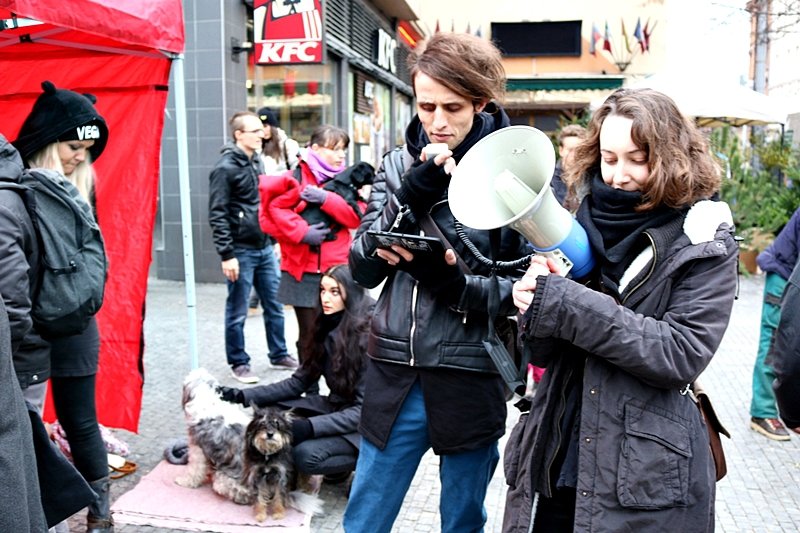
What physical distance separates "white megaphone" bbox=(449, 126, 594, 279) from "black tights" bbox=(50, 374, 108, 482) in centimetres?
212

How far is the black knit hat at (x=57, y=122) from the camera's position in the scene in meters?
3.25

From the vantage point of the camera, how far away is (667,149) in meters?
1.92

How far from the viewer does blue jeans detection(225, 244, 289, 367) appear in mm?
6094

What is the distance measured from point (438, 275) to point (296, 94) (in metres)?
11.2

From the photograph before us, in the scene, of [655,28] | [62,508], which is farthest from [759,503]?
[655,28]

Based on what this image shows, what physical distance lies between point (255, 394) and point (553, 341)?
8.22ft

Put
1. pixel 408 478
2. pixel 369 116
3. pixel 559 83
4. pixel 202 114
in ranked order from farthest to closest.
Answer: pixel 559 83, pixel 369 116, pixel 202 114, pixel 408 478

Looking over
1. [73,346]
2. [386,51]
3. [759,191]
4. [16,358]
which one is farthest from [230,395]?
[386,51]

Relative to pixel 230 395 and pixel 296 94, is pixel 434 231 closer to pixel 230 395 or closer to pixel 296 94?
pixel 230 395

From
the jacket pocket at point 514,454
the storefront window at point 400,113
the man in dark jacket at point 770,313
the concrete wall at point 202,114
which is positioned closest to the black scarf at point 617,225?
the jacket pocket at point 514,454

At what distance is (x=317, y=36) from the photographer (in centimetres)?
974

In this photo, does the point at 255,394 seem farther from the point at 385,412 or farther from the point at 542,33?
the point at 542,33

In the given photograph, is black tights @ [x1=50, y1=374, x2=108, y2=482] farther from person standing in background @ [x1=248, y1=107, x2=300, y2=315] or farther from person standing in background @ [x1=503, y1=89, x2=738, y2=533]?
person standing in background @ [x1=248, y1=107, x2=300, y2=315]

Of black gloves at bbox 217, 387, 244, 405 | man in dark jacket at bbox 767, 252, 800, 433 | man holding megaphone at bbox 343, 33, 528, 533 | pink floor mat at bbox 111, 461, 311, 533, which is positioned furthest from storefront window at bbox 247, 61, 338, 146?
man in dark jacket at bbox 767, 252, 800, 433
